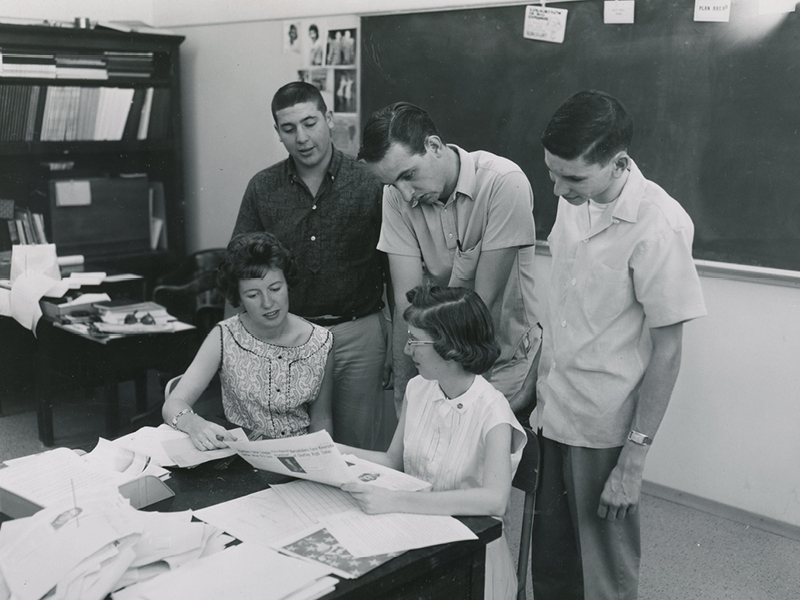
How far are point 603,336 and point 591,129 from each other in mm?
445

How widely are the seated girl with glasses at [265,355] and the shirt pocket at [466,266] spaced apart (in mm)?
411

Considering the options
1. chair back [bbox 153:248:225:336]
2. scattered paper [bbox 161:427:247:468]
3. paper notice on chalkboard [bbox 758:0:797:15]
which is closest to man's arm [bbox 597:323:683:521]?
scattered paper [bbox 161:427:247:468]

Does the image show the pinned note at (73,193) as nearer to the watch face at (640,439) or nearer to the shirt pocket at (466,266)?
the shirt pocket at (466,266)

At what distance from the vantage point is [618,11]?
288 cm

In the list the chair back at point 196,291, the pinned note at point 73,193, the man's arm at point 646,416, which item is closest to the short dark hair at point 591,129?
the man's arm at point 646,416

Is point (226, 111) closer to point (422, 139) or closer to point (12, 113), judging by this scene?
point (12, 113)

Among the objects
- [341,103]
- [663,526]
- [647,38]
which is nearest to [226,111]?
[341,103]

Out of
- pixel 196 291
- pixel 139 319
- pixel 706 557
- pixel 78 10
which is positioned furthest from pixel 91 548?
pixel 78 10

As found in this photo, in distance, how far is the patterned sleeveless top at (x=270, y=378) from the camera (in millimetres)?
2176

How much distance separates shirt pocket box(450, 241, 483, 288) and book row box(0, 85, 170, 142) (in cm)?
284

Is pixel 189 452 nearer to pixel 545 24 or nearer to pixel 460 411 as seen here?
pixel 460 411

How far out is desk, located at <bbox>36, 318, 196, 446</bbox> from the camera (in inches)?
130

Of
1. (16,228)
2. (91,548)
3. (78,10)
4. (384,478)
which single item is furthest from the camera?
(78,10)

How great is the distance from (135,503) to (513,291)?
1094mm
